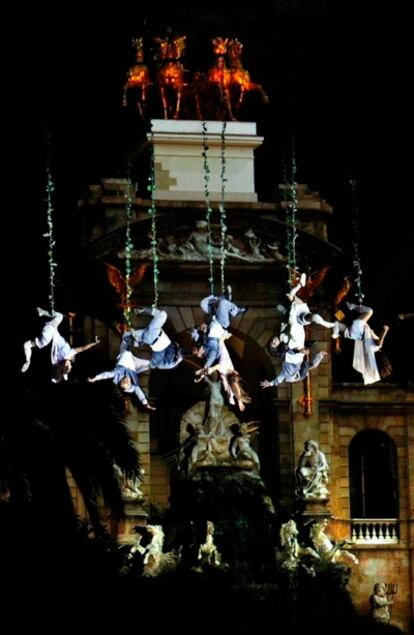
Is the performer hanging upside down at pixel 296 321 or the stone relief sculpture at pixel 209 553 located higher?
the performer hanging upside down at pixel 296 321

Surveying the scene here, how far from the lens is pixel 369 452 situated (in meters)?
78.9

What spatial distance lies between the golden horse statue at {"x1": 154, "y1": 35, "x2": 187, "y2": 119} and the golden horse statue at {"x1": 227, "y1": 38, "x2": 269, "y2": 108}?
Result: 136cm

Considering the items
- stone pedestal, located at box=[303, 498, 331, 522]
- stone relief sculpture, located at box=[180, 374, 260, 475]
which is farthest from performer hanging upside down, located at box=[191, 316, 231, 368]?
stone pedestal, located at box=[303, 498, 331, 522]

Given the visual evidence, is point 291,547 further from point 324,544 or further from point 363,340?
point 363,340

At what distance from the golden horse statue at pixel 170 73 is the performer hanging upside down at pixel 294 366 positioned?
1077cm

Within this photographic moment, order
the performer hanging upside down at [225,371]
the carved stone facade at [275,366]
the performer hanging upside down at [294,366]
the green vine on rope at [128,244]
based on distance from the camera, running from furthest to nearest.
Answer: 1. the carved stone facade at [275,366]
2. the green vine on rope at [128,244]
3. the performer hanging upside down at [294,366]
4. the performer hanging upside down at [225,371]

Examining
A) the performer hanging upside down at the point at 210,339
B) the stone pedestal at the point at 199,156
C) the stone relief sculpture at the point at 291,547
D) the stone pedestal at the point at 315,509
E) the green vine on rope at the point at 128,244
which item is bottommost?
the stone relief sculpture at the point at 291,547

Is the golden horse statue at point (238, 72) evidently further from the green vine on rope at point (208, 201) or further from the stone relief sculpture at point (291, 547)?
the stone relief sculpture at point (291, 547)

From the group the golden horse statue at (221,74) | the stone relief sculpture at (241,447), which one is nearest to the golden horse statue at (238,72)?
the golden horse statue at (221,74)

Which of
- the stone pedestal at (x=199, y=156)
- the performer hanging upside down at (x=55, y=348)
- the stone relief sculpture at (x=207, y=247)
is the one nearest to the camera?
the performer hanging upside down at (x=55, y=348)

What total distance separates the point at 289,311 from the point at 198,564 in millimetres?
8021

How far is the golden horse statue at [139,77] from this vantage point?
7750cm

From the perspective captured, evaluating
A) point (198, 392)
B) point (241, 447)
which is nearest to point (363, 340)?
point (241, 447)

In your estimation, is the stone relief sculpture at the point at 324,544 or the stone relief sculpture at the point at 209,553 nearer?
the stone relief sculpture at the point at 209,553
